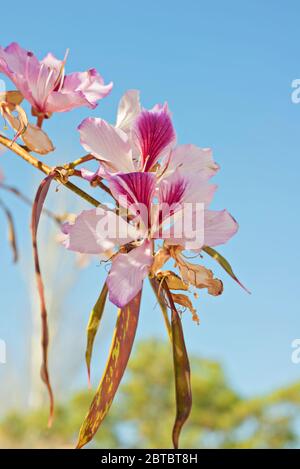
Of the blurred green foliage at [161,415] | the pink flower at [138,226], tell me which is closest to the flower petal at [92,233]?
Answer: the pink flower at [138,226]

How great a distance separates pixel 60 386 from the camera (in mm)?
8164

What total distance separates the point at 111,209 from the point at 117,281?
0.03 m

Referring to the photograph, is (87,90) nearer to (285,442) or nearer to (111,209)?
(111,209)

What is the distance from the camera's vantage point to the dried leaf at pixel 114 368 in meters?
0.23

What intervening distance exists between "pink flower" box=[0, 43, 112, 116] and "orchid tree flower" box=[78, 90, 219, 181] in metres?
0.05

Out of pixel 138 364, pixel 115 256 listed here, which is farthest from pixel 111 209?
pixel 138 364

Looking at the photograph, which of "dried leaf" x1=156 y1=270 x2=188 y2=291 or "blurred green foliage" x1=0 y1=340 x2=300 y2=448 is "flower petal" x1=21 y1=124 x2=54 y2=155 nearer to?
"dried leaf" x1=156 y1=270 x2=188 y2=291

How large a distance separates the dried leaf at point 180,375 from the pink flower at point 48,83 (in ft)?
0.35

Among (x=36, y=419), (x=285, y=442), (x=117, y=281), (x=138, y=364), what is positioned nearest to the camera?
(x=117, y=281)

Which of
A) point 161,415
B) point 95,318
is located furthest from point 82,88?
point 161,415

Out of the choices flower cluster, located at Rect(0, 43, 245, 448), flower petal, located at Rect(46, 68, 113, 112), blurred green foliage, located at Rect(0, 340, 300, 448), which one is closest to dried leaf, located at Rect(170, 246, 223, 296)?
flower cluster, located at Rect(0, 43, 245, 448)

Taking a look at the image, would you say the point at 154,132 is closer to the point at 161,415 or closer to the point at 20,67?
the point at 20,67

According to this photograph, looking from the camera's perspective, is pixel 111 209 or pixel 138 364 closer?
pixel 111 209

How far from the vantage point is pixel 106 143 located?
Result: 25 cm
